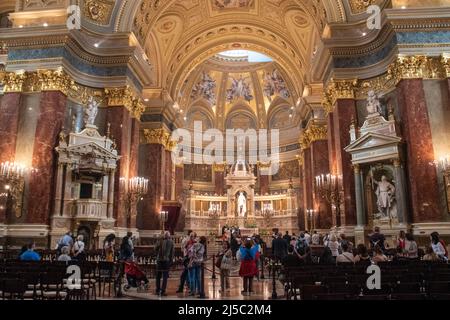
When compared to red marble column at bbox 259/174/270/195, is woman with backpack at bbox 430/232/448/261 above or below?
below

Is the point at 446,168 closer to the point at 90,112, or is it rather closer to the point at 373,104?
the point at 373,104

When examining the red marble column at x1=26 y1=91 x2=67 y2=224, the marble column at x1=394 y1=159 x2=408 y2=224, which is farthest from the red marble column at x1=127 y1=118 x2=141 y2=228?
the marble column at x1=394 y1=159 x2=408 y2=224

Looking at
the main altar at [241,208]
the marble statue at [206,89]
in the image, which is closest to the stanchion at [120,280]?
the main altar at [241,208]

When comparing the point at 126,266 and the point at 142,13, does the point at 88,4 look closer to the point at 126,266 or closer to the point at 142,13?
the point at 142,13

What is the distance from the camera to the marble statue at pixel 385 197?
1231cm

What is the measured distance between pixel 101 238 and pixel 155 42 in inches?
502

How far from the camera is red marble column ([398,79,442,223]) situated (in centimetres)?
1119

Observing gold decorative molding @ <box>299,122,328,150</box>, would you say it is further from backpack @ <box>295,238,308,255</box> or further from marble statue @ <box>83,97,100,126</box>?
marble statue @ <box>83,97,100,126</box>

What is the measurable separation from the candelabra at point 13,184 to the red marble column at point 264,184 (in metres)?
20.6

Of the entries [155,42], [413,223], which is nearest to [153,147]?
[155,42]

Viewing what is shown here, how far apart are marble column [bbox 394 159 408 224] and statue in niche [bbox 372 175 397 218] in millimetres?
227

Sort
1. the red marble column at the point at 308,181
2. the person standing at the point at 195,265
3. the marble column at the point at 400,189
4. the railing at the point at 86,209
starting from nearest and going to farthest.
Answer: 1. the person standing at the point at 195,265
2. the marble column at the point at 400,189
3. the railing at the point at 86,209
4. the red marble column at the point at 308,181

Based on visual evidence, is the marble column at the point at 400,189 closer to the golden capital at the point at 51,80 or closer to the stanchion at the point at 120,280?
the stanchion at the point at 120,280

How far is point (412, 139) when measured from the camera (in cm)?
1170
